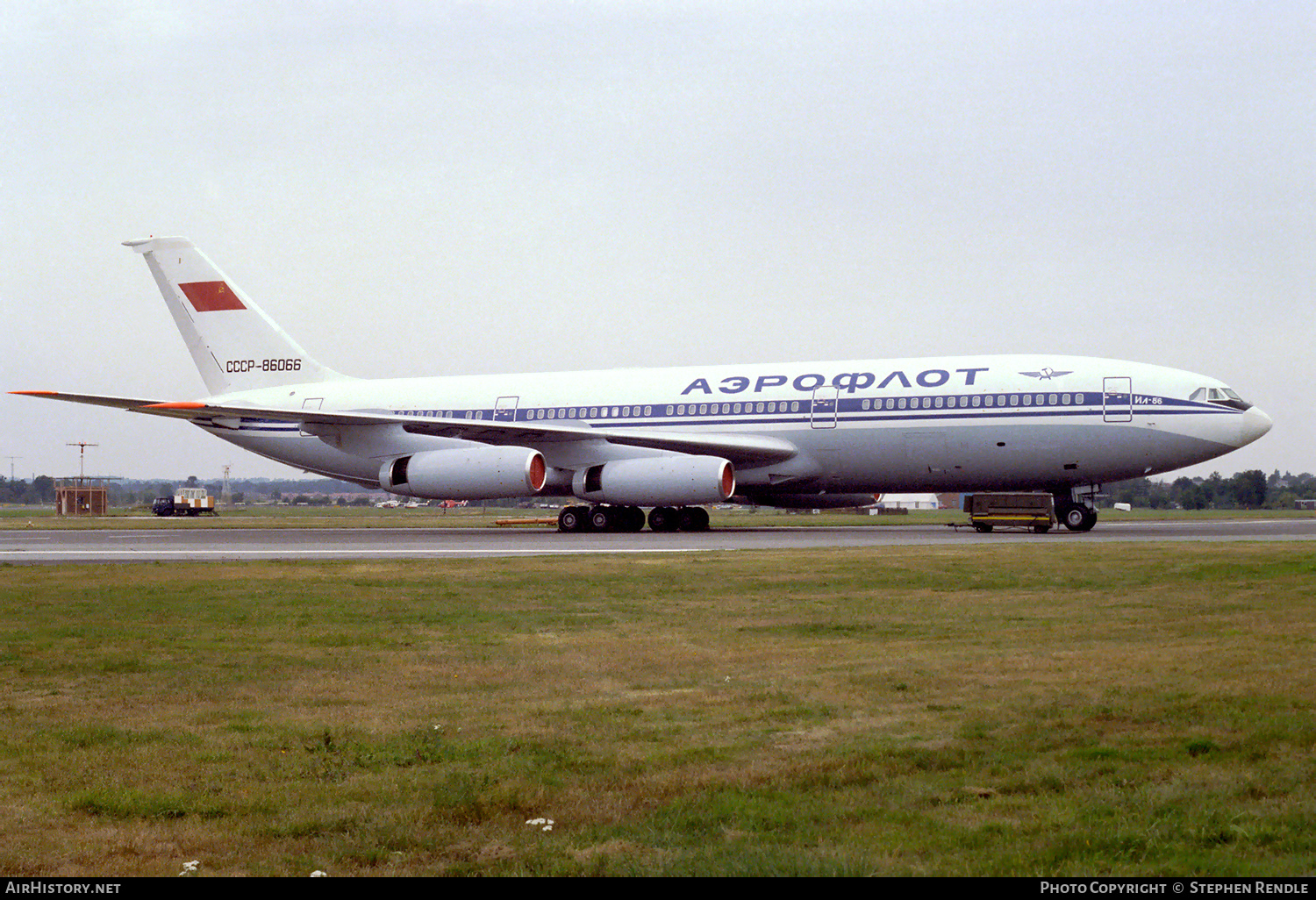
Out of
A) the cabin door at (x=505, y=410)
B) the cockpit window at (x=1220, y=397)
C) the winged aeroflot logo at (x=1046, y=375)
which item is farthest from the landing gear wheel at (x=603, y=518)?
the cockpit window at (x=1220, y=397)

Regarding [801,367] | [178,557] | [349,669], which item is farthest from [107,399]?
[349,669]

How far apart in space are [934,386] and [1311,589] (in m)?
17.1

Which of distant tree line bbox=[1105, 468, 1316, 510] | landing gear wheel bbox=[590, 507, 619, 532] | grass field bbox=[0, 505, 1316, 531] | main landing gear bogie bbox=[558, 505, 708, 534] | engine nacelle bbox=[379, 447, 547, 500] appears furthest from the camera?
distant tree line bbox=[1105, 468, 1316, 510]

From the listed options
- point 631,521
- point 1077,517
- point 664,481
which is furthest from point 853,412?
point 631,521

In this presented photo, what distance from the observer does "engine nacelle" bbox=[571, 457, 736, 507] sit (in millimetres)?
A: 29531

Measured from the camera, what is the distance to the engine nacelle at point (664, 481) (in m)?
29.5

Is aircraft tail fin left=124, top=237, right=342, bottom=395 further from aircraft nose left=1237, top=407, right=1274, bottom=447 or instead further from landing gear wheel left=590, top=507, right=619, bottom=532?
aircraft nose left=1237, top=407, right=1274, bottom=447

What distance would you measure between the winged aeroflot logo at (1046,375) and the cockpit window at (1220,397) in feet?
9.39

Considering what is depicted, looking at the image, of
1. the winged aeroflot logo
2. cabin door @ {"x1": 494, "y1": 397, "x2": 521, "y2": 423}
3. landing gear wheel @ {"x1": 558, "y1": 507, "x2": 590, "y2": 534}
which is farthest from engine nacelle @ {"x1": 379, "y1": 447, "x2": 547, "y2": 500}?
the winged aeroflot logo

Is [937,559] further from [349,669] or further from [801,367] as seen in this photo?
[801,367]

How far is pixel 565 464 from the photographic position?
32500 millimetres

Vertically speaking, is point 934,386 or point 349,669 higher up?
point 934,386

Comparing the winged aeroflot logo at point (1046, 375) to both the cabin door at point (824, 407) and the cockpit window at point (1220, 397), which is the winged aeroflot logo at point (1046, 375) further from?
the cabin door at point (824, 407)

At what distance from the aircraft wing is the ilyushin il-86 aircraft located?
0.08 meters
